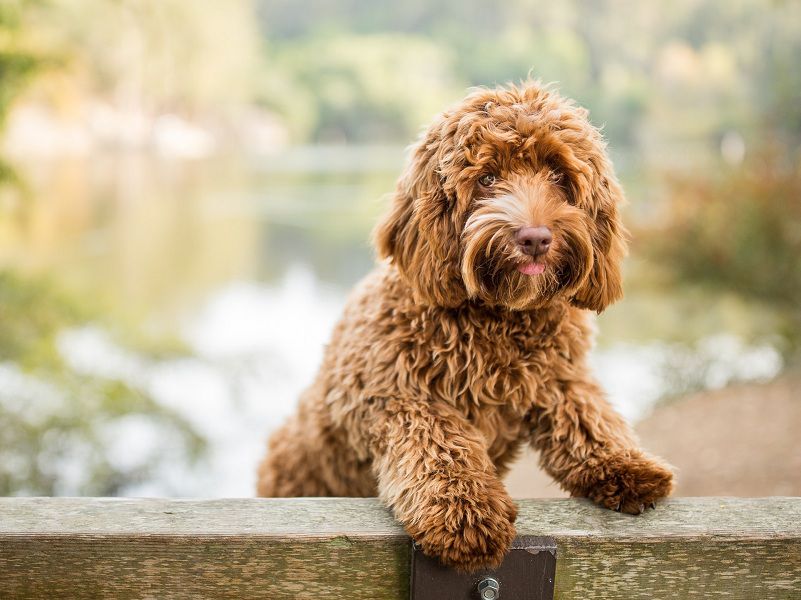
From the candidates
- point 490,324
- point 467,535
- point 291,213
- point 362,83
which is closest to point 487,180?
point 490,324

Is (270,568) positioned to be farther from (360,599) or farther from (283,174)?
(283,174)

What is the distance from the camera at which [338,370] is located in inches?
87.1

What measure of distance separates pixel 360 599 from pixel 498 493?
0.39 metres

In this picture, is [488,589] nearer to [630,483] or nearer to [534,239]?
[630,483]

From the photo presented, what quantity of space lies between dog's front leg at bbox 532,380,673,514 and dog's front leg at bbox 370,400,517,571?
22cm

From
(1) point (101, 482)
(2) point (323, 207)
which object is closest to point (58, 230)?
(2) point (323, 207)

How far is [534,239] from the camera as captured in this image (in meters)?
1.83

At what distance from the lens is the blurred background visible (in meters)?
7.18

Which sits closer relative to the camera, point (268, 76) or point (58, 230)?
point (58, 230)

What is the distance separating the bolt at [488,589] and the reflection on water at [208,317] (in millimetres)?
1197

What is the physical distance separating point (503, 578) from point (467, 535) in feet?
0.41

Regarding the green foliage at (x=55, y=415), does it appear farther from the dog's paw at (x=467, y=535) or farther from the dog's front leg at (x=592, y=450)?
the dog's paw at (x=467, y=535)

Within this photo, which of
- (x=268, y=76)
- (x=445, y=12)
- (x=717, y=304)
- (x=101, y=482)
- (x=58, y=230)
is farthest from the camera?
(x=268, y=76)

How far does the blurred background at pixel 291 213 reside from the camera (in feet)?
23.6
